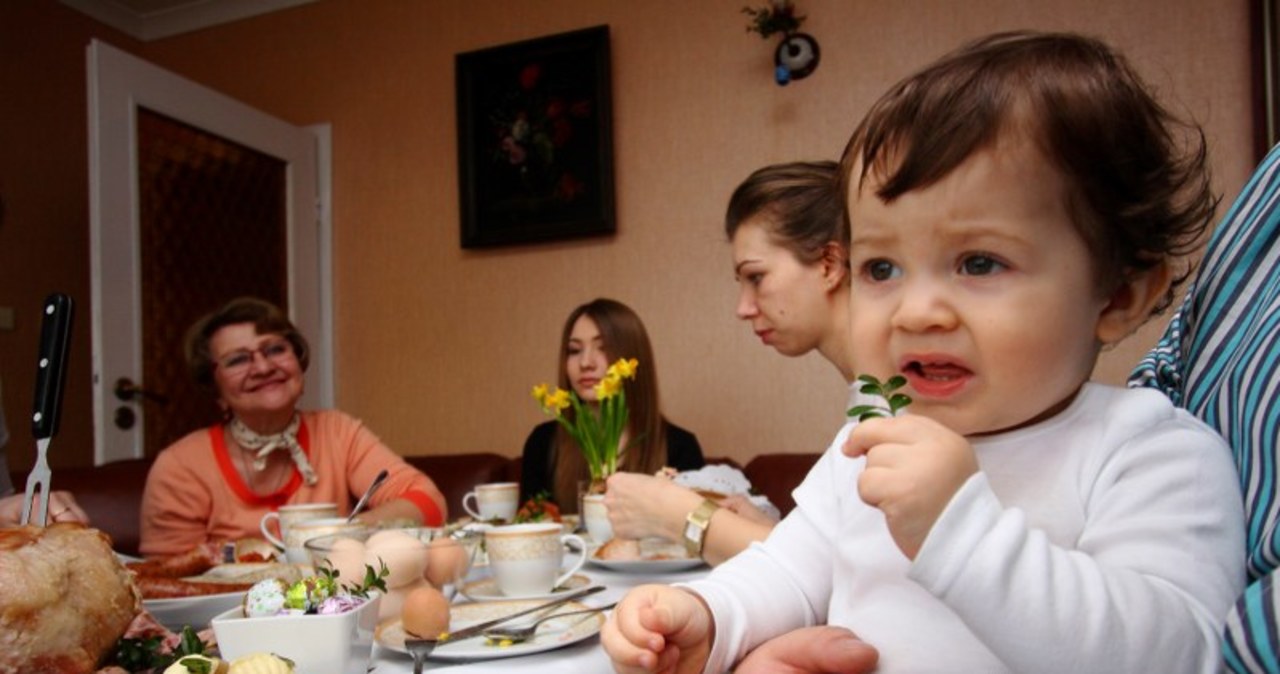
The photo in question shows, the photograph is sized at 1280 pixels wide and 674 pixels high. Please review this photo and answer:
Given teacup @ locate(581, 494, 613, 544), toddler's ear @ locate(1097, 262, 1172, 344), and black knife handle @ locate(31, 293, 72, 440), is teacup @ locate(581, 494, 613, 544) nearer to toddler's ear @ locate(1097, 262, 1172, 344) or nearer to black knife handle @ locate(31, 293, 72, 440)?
black knife handle @ locate(31, 293, 72, 440)

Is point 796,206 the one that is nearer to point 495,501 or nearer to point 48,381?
point 495,501

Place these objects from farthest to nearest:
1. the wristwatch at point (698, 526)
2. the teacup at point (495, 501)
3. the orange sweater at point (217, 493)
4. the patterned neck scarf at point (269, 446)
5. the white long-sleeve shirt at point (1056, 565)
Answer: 1. the patterned neck scarf at point (269, 446)
2. the orange sweater at point (217, 493)
3. the teacup at point (495, 501)
4. the wristwatch at point (698, 526)
5. the white long-sleeve shirt at point (1056, 565)

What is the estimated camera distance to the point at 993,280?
65 cm

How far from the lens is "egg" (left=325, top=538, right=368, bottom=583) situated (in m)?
0.96

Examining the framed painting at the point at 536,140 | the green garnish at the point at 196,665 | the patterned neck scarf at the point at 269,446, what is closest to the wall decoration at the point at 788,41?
the framed painting at the point at 536,140

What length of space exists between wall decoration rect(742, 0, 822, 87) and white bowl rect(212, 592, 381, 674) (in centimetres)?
295

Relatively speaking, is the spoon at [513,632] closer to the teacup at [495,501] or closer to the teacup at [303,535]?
the teacup at [303,535]

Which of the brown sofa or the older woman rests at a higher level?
the older woman

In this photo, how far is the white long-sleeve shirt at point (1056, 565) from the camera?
1.82ft

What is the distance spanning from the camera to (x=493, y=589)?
47.8 inches

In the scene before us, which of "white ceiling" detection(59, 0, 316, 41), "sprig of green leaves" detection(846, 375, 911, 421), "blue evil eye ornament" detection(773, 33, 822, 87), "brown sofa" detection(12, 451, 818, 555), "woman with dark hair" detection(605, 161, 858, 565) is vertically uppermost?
"white ceiling" detection(59, 0, 316, 41)

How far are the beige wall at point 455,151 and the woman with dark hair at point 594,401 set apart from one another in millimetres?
652

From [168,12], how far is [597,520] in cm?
424

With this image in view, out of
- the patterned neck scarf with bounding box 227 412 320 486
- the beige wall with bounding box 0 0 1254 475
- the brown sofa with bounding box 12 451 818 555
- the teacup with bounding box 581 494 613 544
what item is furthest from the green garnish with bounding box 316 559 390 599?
the beige wall with bounding box 0 0 1254 475
